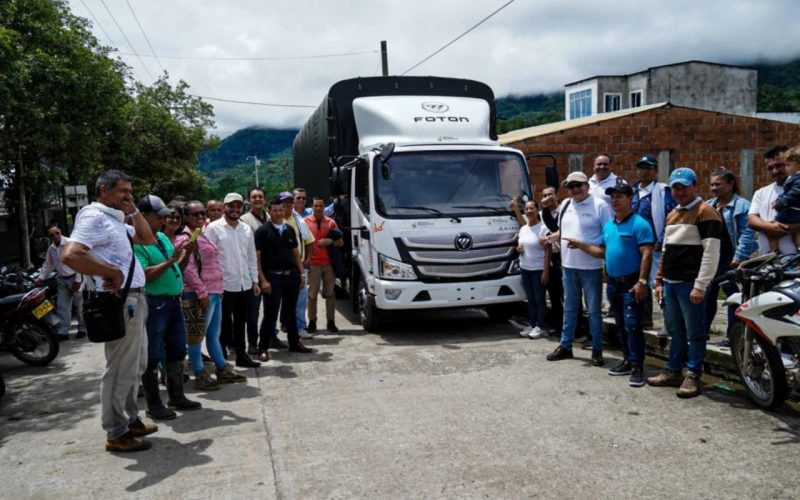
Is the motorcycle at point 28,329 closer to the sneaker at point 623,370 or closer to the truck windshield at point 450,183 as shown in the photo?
the truck windshield at point 450,183

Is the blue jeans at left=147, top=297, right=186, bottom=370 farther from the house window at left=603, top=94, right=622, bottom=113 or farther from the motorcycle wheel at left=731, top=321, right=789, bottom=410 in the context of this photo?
the house window at left=603, top=94, right=622, bottom=113

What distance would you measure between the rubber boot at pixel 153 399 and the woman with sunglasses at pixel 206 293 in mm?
826

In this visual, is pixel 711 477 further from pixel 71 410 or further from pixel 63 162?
pixel 63 162

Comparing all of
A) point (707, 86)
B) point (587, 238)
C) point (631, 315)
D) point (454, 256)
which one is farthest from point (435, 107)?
point (707, 86)

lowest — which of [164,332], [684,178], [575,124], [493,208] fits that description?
[164,332]

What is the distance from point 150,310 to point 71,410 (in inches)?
61.0

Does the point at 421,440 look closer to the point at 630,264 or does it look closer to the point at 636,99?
the point at 630,264

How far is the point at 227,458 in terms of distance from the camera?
4387mm

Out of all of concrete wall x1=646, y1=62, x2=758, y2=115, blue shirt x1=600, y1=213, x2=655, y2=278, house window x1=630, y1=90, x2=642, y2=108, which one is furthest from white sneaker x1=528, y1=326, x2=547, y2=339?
house window x1=630, y1=90, x2=642, y2=108

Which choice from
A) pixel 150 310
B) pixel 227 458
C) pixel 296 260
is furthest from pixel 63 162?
pixel 227 458

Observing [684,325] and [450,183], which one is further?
[450,183]

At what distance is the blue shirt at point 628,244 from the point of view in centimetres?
572

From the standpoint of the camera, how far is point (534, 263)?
764 centimetres

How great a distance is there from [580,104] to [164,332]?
4831 cm
